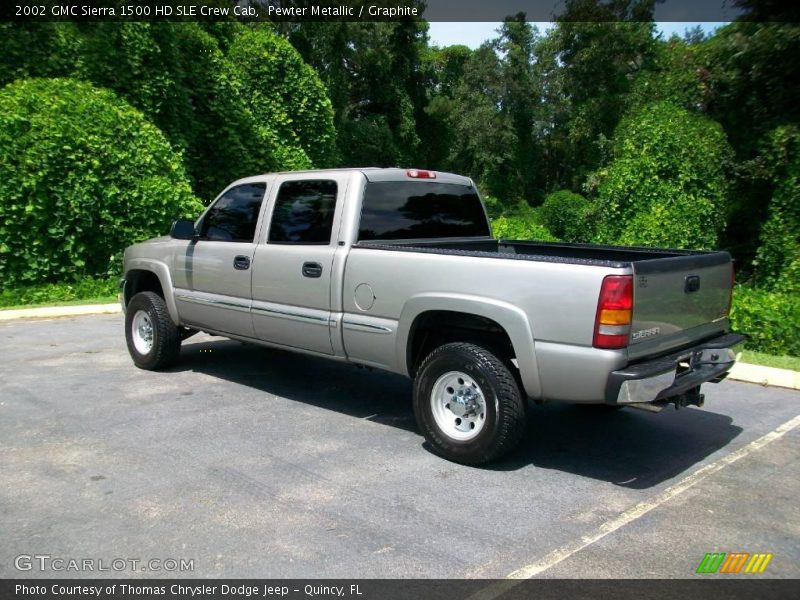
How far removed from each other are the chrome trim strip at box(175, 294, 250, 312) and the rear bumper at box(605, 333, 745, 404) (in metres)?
3.42

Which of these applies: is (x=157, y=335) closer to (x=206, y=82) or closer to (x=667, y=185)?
(x=667, y=185)

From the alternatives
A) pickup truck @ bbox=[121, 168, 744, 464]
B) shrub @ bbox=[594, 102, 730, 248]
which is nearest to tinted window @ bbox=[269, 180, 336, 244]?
pickup truck @ bbox=[121, 168, 744, 464]

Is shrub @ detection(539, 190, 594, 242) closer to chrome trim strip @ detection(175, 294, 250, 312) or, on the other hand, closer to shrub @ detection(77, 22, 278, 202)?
shrub @ detection(77, 22, 278, 202)

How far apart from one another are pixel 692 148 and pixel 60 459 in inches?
482

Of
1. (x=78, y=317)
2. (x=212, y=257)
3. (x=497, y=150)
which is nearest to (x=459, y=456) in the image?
(x=212, y=257)

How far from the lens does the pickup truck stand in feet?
14.0

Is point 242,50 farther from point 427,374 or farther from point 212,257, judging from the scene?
point 427,374

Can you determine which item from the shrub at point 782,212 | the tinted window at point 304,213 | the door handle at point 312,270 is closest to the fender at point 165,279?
the tinted window at point 304,213

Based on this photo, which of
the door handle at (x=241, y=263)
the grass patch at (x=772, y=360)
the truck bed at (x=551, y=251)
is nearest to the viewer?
the truck bed at (x=551, y=251)

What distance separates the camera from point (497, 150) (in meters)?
35.8

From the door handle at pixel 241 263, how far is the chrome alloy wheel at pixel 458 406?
2.25m

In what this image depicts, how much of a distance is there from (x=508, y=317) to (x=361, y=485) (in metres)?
1.42

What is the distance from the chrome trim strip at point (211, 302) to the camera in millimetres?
6344

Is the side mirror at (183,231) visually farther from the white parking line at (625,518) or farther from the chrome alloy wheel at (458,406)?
the white parking line at (625,518)
